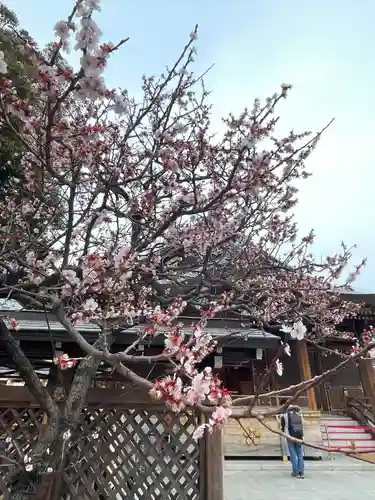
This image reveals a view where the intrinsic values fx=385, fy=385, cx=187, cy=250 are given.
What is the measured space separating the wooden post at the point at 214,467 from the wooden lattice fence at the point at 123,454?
0.03 metres

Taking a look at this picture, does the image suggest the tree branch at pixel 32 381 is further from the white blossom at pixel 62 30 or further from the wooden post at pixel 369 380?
the wooden post at pixel 369 380

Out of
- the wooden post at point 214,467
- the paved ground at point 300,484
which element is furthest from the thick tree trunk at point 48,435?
the paved ground at point 300,484

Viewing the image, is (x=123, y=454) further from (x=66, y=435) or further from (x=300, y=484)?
(x=300, y=484)

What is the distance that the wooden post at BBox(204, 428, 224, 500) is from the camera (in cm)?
352

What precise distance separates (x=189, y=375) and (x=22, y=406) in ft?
7.50

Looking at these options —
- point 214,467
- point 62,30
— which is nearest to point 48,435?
point 214,467

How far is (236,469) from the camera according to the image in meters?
8.88

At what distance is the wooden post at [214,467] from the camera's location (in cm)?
352

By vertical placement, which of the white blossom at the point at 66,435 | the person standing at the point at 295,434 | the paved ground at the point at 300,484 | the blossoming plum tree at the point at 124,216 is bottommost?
the paved ground at the point at 300,484

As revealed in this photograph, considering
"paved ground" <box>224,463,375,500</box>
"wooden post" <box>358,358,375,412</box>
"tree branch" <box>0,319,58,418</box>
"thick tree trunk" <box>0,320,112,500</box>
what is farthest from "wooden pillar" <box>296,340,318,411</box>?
"tree branch" <box>0,319,58,418</box>

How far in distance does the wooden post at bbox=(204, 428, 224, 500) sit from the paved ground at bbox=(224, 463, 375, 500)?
3.21 meters

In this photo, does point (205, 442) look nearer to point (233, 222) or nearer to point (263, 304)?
point (233, 222)

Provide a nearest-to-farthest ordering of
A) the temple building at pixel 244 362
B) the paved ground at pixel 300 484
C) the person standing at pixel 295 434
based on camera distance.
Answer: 1. the temple building at pixel 244 362
2. the paved ground at pixel 300 484
3. the person standing at pixel 295 434

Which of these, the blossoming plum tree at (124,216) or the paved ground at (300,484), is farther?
the paved ground at (300,484)
